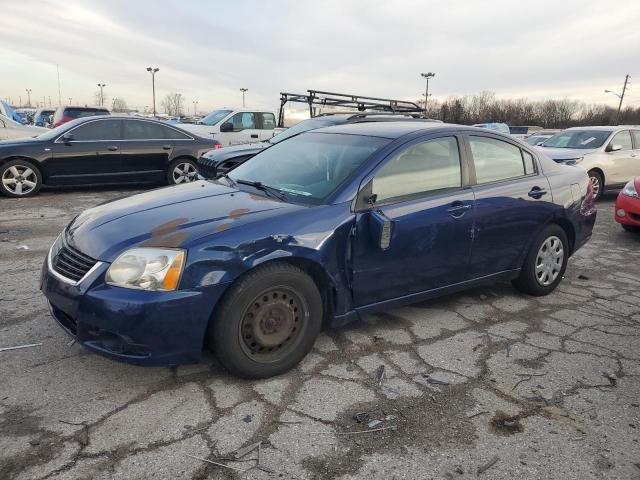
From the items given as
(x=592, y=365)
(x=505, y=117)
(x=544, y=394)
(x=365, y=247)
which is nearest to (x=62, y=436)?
(x=365, y=247)

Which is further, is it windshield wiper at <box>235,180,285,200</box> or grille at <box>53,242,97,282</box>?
windshield wiper at <box>235,180,285,200</box>

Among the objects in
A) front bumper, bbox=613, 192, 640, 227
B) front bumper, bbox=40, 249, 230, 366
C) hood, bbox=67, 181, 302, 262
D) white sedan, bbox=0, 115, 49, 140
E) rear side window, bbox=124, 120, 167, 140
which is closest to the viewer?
front bumper, bbox=40, 249, 230, 366

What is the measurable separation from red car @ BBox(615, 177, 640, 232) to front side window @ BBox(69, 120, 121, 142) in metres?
8.50

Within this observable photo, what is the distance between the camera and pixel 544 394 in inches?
119

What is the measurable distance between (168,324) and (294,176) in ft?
5.13

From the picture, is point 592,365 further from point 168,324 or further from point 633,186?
point 633,186

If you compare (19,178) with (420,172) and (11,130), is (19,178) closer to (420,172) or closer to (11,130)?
(11,130)

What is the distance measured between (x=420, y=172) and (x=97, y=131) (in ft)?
24.7

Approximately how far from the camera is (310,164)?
3852 millimetres

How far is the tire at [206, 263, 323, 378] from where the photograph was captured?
2.83 metres

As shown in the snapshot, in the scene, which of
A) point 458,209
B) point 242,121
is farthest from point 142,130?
point 458,209

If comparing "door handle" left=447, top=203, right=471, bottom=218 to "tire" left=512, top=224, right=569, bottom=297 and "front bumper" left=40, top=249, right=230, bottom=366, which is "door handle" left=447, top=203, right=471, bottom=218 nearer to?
"tire" left=512, top=224, right=569, bottom=297

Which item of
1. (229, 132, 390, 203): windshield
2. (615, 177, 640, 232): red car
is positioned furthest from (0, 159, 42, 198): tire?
(615, 177, 640, 232): red car

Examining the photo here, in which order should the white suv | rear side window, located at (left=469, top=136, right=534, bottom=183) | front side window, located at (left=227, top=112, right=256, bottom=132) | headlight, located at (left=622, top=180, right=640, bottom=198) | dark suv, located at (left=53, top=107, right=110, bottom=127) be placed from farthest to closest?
dark suv, located at (left=53, top=107, right=110, bottom=127)
front side window, located at (left=227, top=112, right=256, bottom=132)
the white suv
headlight, located at (left=622, top=180, right=640, bottom=198)
rear side window, located at (left=469, top=136, right=534, bottom=183)
